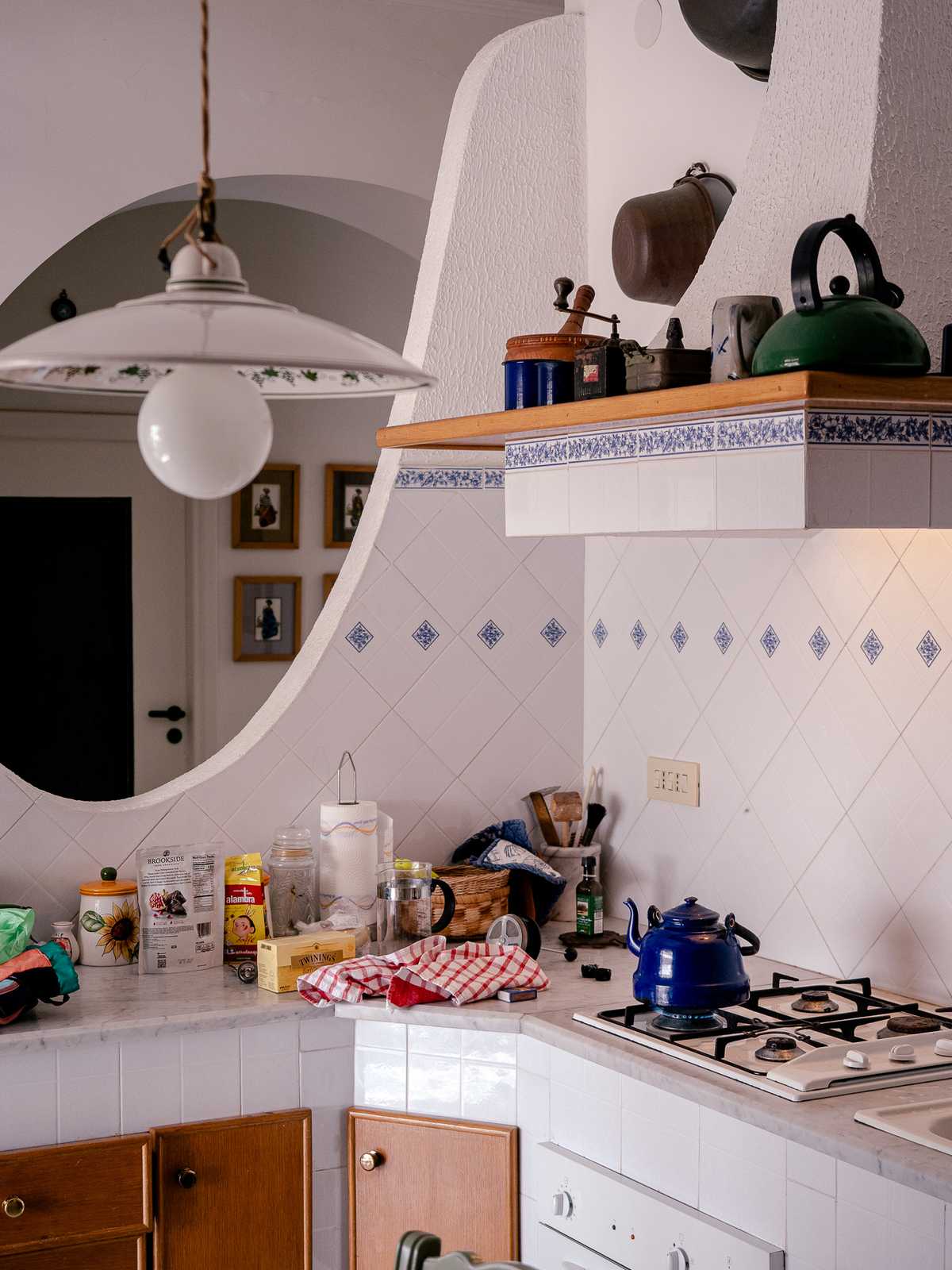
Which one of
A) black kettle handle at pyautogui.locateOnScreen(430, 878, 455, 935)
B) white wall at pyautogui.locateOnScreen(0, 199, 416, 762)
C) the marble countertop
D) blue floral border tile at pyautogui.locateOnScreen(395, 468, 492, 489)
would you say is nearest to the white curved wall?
blue floral border tile at pyautogui.locateOnScreen(395, 468, 492, 489)

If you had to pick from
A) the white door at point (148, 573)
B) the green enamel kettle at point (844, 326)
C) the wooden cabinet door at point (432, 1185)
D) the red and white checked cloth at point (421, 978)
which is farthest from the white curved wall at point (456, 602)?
the white door at point (148, 573)

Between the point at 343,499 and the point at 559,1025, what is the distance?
3.11 metres

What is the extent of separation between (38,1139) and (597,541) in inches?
69.7

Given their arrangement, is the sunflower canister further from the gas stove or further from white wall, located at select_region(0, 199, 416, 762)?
white wall, located at select_region(0, 199, 416, 762)

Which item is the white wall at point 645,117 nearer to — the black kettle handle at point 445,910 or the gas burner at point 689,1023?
the black kettle handle at point 445,910

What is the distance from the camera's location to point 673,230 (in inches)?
121

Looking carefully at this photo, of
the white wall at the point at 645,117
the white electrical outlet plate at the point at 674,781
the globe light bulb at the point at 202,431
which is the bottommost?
the white electrical outlet plate at the point at 674,781

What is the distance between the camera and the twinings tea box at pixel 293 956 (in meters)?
2.95

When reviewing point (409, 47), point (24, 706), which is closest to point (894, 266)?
point (409, 47)

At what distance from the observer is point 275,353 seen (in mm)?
1313

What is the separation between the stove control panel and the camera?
227 centimetres

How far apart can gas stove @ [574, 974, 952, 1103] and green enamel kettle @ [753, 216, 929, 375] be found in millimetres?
1023

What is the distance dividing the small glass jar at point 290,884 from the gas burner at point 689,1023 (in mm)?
901

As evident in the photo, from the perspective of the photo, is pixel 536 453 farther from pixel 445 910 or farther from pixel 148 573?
pixel 148 573
